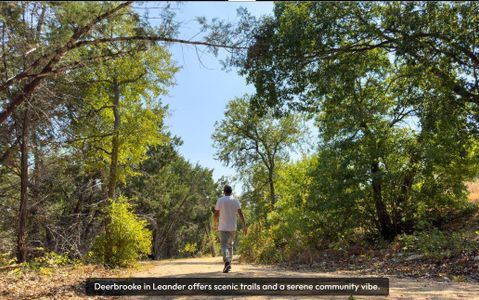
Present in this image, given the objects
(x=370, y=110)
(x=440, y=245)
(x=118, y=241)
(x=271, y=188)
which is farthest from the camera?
(x=271, y=188)

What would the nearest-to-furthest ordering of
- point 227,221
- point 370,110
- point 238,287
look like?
point 238,287, point 227,221, point 370,110

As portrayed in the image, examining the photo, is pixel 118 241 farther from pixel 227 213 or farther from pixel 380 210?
pixel 380 210

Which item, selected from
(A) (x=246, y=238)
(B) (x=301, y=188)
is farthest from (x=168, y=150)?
(B) (x=301, y=188)

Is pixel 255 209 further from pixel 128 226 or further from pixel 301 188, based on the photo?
pixel 128 226

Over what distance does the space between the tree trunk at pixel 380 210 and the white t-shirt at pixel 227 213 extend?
642 cm

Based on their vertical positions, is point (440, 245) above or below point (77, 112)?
below

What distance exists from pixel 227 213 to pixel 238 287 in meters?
3.08

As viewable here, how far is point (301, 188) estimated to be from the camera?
1728 centimetres

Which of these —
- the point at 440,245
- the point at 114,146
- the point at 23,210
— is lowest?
the point at 440,245

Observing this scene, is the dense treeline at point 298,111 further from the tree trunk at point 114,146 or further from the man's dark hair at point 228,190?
the man's dark hair at point 228,190

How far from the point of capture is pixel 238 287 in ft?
21.5

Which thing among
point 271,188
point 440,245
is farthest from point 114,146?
point 271,188

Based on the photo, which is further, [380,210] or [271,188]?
[271,188]

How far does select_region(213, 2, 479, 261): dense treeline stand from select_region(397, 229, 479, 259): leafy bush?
210mm
